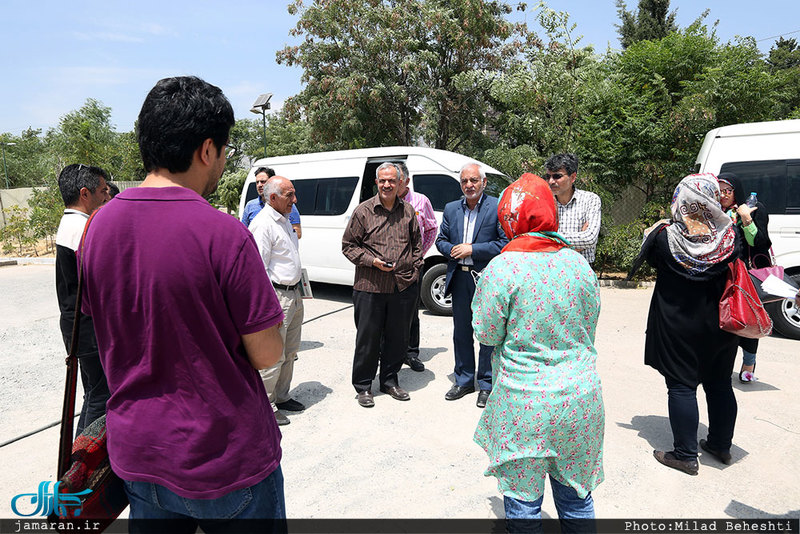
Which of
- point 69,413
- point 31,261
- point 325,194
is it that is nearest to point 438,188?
point 325,194

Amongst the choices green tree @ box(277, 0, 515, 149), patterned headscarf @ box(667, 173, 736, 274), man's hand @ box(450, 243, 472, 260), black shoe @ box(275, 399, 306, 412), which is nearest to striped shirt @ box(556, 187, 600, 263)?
man's hand @ box(450, 243, 472, 260)

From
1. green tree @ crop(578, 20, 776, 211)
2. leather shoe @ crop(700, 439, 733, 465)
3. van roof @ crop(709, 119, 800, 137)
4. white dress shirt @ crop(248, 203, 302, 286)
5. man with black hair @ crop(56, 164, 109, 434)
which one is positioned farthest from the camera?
green tree @ crop(578, 20, 776, 211)

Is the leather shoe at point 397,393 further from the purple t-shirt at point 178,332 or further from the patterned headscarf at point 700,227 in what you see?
the purple t-shirt at point 178,332

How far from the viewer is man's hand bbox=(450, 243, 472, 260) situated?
4160mm

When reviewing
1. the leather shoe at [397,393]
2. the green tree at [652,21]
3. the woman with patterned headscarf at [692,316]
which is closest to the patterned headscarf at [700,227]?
the woman with patterned headscarf at [692,316]

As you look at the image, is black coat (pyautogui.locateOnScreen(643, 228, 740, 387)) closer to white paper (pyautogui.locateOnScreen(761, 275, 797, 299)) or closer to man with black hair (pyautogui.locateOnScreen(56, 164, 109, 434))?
white paper (pyautogui.locateOnScreen(761, 275, 797, 299))

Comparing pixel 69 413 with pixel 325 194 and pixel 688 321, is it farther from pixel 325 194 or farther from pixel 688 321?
pixel 325 194

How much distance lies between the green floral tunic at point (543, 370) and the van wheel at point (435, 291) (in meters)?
4.95

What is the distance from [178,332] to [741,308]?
9.52 feet

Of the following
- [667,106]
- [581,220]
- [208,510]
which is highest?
[667,106]

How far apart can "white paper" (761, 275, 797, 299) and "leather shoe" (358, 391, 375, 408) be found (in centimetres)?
289

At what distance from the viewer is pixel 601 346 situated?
5520 millimetres

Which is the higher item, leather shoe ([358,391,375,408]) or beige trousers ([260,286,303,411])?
beige trousers ([260,286,303,411])

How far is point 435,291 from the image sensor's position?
281 inches
